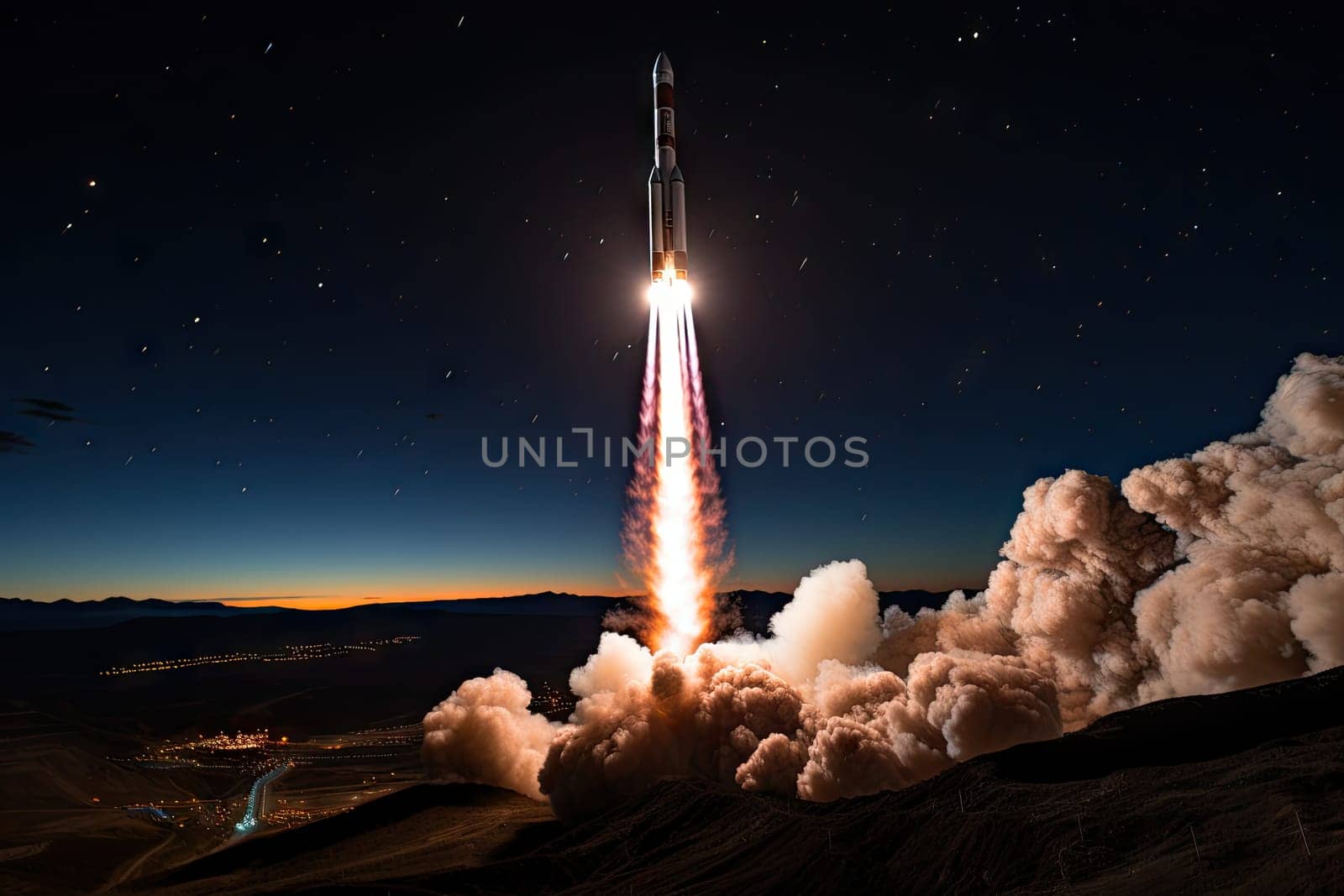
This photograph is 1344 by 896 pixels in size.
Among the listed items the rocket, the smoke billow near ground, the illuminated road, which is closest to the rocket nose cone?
the rocket

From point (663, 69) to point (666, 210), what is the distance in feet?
33.3

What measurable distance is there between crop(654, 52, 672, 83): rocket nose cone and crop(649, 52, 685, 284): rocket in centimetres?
242

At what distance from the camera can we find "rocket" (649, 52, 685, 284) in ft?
169

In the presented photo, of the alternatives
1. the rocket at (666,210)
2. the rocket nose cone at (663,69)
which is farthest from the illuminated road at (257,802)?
the rocket nose cone at (663,69)

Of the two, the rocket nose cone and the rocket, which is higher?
the rocket nose cone

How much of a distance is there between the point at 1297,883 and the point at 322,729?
20719 centimetres

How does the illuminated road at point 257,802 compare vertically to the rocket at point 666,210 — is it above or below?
below

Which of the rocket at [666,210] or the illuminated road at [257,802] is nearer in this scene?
the rocket at [666,210]

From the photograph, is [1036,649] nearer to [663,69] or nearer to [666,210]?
[666,210]

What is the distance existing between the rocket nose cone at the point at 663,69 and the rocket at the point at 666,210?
95.3 inches

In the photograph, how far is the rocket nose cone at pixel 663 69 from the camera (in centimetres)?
5338

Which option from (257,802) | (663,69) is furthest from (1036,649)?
(257,802)

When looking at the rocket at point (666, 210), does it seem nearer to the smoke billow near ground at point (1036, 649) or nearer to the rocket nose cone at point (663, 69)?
the rocket nose cone at point (663, 69)

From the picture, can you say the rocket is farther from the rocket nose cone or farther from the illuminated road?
the illuminated road
